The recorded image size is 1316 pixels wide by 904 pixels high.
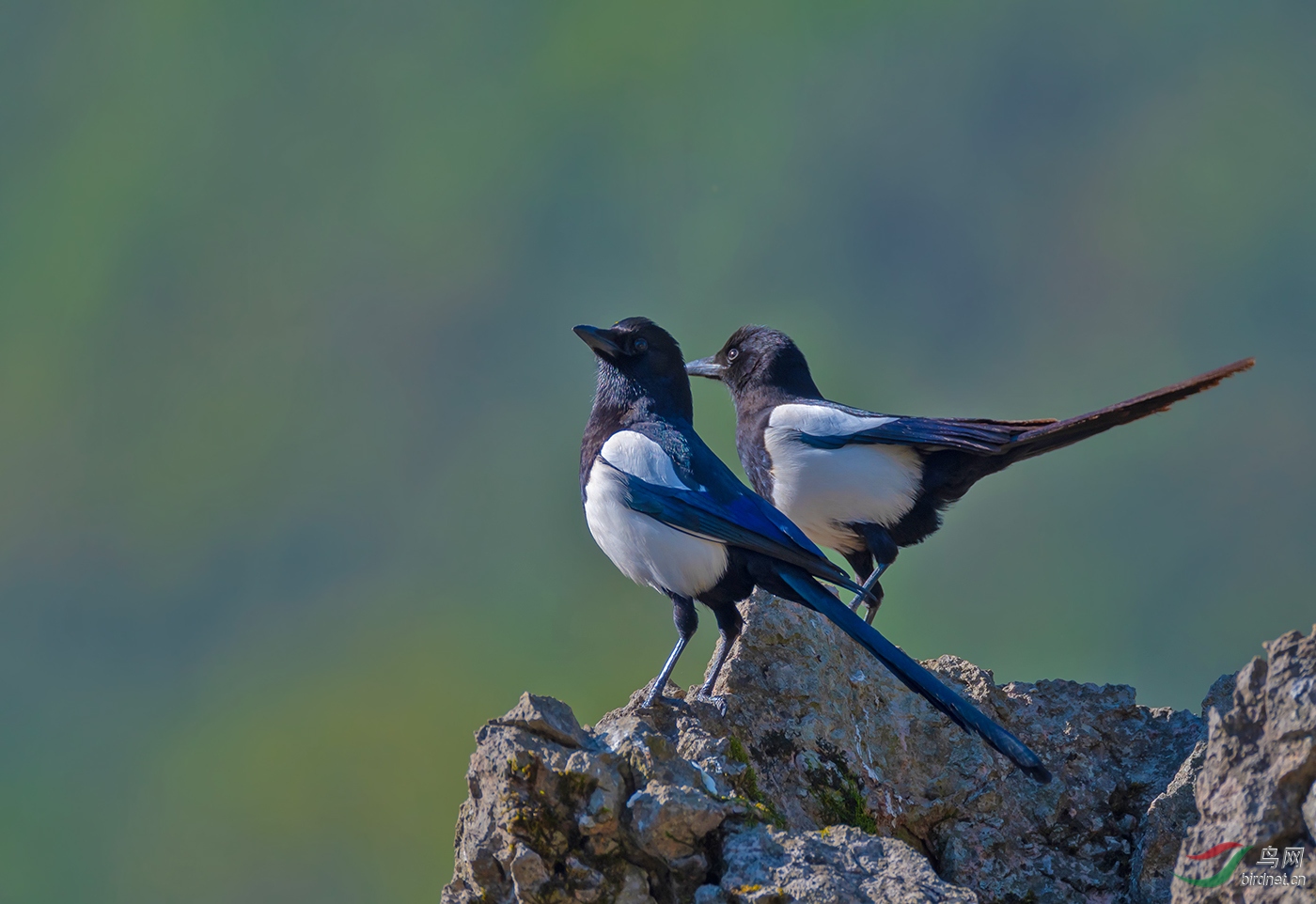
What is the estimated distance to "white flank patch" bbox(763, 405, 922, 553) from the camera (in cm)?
681

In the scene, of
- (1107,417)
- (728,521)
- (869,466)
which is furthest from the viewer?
(869,466)

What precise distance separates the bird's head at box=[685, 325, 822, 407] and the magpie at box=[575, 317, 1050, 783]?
152 cm

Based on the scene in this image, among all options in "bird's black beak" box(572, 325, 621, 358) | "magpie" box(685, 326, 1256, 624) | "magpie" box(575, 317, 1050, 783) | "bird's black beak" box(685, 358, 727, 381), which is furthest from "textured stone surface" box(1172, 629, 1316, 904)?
"bird's black beak" box(685, 358, 727, 381)

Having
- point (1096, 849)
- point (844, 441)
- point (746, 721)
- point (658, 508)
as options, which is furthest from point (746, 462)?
point (1096, 849)

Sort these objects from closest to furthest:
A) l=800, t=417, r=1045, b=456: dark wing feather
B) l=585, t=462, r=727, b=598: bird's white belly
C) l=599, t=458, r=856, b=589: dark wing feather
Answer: l=599, t=458, r=856, b=589: dark wing feather → l=585, t=462, r=727, b=598: bird's white belly → l=800, t=417, r=1045, b=456: dark wing feather

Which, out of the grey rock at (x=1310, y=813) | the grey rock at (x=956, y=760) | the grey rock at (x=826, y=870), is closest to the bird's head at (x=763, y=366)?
the grey rock at (x=956, y=760)

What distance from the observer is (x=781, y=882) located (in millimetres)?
3553

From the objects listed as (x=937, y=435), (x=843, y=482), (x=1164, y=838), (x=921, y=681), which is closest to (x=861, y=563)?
(x=843, y=482)

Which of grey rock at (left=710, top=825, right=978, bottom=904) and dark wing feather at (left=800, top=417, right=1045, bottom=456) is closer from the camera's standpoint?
grey rock at (left=710, top=825, right=978, bottom=904)

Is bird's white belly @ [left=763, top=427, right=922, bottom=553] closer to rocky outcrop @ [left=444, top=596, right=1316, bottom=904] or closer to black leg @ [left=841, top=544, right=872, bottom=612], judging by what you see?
black leg @ [left=841, top=544, right=872, bottom=612]

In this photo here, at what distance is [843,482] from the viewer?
22.4ft

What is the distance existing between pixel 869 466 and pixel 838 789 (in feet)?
7.57

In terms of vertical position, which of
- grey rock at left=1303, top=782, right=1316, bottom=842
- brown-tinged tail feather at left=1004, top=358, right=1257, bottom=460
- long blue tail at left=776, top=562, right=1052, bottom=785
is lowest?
grey rock at left=1303, top=782, right=1316, bottom=842

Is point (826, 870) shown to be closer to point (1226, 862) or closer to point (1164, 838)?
point (1226, 862)
